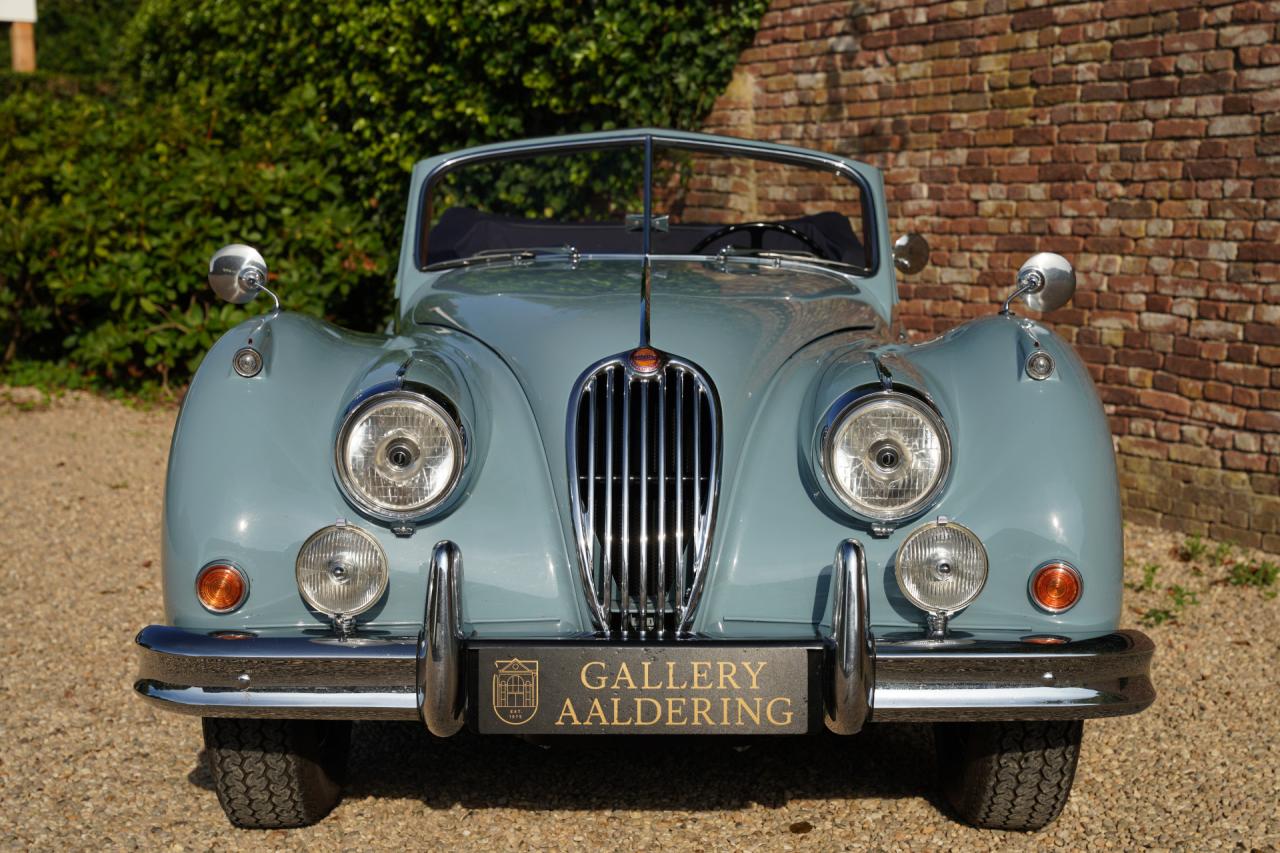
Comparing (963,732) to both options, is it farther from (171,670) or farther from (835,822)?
(171,670)

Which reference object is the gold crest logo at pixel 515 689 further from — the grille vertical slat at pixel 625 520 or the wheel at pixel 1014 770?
the wheel at pixel 1014 770

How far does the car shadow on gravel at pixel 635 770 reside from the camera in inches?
134

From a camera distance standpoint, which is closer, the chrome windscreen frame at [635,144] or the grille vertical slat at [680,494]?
the grille vertical slat at [680,494]

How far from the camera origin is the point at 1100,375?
630 centimetres

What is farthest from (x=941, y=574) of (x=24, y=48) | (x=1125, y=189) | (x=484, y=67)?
(x=24, y=48)

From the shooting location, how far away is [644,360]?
3031 mm

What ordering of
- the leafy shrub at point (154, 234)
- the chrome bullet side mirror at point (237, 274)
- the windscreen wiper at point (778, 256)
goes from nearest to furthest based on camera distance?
the chrome bullet side mirror at point (237, 274)
the windscreen wiper at point (778, 256)
the leafy shrub at point (154, 234)

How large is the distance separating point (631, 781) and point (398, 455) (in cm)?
114

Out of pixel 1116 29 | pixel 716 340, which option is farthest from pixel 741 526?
pixel 1116 29

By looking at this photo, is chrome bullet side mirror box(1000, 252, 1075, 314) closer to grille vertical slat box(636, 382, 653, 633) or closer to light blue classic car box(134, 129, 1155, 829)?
light blue classic car box(134, 129, 1155, 829)

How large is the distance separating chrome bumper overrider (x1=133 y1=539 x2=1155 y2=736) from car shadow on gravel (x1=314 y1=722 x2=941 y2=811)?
63cm

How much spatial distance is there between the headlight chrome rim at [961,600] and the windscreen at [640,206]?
1399mm

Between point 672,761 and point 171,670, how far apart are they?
1.38m

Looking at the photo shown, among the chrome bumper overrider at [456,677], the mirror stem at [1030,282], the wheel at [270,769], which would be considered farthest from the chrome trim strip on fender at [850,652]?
the wheel at [270,769]
